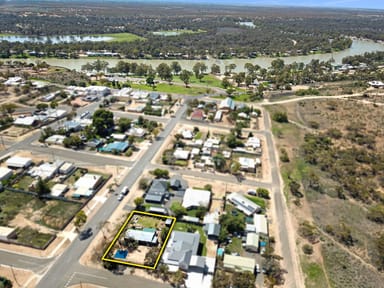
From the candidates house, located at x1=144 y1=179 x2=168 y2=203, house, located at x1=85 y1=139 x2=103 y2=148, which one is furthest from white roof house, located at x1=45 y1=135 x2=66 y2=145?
house, located at x1=144 y1=179 x2=168 y2=203

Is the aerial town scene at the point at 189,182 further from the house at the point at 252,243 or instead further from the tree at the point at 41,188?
the tree at the point at 41,188

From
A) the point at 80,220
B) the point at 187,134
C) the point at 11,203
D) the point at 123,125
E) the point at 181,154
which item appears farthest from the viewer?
the point at 123,125

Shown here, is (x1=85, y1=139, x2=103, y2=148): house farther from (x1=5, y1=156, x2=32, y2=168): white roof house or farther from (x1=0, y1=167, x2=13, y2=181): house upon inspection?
(x1=0, y1=167, x2=13, y2=181): house

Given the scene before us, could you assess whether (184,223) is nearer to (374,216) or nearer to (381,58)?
(374,216)

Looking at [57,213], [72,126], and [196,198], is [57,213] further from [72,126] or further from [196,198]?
[72,126]

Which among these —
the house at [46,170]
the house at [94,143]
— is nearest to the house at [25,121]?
the house at [94,143]

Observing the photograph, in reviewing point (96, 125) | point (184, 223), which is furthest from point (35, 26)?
point (184, 223)

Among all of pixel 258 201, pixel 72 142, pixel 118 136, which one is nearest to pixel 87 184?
pixel 72 142
